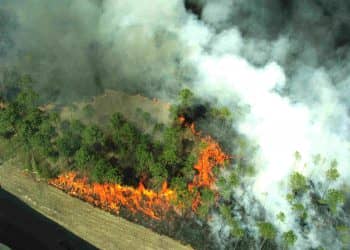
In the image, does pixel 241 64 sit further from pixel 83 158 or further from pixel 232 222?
pixel 83 158

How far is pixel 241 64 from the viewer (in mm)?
34031

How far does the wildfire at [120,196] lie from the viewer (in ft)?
94.1

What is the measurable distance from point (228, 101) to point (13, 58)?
53.5 ft

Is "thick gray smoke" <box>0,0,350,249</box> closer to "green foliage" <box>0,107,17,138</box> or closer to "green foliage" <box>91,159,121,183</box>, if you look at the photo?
"green foliage" <box>0,107,17,138</box>

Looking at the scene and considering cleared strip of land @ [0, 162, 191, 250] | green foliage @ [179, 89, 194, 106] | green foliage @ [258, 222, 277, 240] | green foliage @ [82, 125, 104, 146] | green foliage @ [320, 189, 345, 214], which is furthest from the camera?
green foliage @ [179, 89, 194, 106]

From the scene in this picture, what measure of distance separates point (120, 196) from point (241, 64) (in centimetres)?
1202

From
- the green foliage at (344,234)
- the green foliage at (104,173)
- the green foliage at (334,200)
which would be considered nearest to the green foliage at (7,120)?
the green foliage at (104,173)

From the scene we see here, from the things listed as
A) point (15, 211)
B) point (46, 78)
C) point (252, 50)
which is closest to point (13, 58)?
point (46, 78)

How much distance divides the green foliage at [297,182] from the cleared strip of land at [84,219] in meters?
7.42

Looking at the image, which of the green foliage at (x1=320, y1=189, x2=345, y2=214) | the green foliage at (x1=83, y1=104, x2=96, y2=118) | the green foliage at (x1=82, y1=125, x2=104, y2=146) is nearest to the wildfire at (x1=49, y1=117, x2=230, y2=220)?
the green foliage at (x1=82, y1=125, x2=104, y2=146)

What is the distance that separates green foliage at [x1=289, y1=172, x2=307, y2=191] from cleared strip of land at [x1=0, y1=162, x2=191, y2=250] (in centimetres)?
742

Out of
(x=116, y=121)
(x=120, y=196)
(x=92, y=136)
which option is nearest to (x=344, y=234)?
(x=120, y=196)

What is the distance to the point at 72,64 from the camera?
124 feet

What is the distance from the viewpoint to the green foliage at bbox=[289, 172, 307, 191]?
97.5ft
